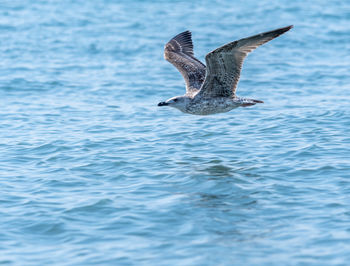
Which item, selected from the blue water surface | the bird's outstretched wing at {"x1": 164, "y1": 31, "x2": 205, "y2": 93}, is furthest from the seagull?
A: the blue water surface

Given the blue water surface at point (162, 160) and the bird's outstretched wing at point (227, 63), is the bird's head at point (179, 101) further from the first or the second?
the blue water surface at point (162, 160)

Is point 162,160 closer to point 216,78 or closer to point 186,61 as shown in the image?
point 216,78

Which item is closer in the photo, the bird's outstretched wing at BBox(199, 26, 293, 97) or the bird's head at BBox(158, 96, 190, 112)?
the bird's outstretched wing at BBox(199, 26, 293, 97)

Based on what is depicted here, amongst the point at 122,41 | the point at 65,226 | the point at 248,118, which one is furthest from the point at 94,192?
the point at 122,41

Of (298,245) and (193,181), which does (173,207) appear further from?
(298,245)

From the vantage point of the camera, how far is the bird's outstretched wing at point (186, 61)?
1202cm

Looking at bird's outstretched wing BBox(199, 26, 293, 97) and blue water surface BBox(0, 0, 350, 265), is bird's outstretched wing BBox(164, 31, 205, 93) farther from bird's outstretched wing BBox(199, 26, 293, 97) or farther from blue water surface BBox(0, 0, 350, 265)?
blue water surface BBox(0, 0, 350, 265)

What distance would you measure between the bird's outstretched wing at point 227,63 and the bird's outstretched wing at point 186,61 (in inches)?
36.1

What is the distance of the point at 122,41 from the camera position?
74.3 feet

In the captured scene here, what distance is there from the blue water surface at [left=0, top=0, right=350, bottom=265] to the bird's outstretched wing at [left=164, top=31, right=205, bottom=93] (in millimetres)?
1097

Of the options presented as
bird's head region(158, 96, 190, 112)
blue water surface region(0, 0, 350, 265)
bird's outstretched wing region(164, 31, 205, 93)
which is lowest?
blue water surface region(0, 0, 350, 265)

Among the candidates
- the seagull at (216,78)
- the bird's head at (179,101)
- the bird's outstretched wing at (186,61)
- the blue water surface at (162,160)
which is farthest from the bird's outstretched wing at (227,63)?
the blue water surface at (162,160)

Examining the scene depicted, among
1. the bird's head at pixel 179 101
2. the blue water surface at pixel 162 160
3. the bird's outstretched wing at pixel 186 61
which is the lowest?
the blue water surface at pixel 162 160

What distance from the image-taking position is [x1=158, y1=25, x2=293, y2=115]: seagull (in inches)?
378
